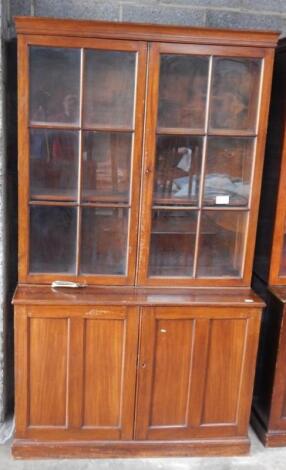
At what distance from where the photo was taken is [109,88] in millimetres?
1915

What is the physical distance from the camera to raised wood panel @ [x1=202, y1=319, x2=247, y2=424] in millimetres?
2055

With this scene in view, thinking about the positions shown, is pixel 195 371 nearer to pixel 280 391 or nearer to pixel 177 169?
pixel 280 391

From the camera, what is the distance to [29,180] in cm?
195

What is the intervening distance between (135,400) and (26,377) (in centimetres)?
49

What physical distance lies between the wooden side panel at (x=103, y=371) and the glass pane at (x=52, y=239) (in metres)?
0.29

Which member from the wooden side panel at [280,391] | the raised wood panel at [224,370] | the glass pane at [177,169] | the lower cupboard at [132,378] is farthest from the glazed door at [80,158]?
the wooden side panel at [280,391]

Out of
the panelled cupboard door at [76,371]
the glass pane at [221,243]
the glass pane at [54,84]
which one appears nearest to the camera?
the glass pane at [54,84]

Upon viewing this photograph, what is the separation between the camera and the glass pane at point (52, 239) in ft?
6.57

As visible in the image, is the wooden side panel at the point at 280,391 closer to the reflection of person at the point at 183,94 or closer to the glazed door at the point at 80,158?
the glazed door at the point at 80,158

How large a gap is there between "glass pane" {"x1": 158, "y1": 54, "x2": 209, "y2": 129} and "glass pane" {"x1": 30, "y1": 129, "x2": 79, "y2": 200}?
40cm

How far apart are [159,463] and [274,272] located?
3.33 ft

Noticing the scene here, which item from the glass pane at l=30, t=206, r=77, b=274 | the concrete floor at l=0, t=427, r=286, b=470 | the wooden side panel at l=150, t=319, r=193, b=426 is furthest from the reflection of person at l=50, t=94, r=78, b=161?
the concrete floor at l=0, t=427, r=286, b=470

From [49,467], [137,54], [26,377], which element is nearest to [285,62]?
[137,54]

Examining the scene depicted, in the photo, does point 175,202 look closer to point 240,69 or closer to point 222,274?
point 222,274
